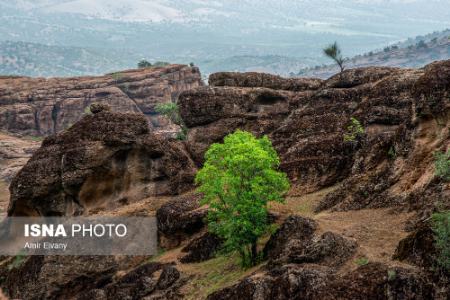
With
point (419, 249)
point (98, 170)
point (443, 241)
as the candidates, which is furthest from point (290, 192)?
point (443, 241)

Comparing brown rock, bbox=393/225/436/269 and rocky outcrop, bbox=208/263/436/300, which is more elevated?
brown rock, bbox=393/225/436/269

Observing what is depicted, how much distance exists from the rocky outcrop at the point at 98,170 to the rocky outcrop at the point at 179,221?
254 inches

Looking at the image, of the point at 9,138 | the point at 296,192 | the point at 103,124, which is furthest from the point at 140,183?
the point at 9,138

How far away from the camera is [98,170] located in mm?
56562

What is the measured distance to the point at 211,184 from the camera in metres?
38.8

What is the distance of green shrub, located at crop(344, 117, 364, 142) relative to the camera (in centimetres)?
5056

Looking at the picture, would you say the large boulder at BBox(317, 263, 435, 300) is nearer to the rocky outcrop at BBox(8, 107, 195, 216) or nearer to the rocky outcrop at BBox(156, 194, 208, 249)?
the rocky outcrop at BBox(156, 194, 208, 249)

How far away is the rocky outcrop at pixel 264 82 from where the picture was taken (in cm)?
7075

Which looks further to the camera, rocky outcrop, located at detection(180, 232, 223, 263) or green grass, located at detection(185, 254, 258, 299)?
rocky outcrop, located at detection(180, 232, 223, 263)

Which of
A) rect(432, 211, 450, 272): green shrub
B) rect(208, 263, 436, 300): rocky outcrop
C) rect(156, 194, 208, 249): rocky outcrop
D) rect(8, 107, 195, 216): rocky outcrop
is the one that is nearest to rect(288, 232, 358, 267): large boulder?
rect(208, 263, 436, 300): rocky outcrop

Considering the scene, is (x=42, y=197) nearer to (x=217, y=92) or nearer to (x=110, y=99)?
(x=217, y=92)

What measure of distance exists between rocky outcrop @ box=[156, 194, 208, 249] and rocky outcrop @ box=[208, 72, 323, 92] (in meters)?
23.4

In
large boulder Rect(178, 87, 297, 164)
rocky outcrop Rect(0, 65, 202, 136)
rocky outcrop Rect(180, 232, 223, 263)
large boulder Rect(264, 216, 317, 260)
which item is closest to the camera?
large boulder Rect(264, 216, 317, 260)

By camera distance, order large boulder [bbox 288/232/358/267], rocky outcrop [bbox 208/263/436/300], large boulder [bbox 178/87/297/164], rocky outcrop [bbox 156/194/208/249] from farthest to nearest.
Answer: large boulder [bbox 178/87/297/164] → rocky outcrop [bbox 156/194/208/249] → large boulder [bbox 288/232/358/267] → rocky outcrop [bbox 208/263/436/300]
